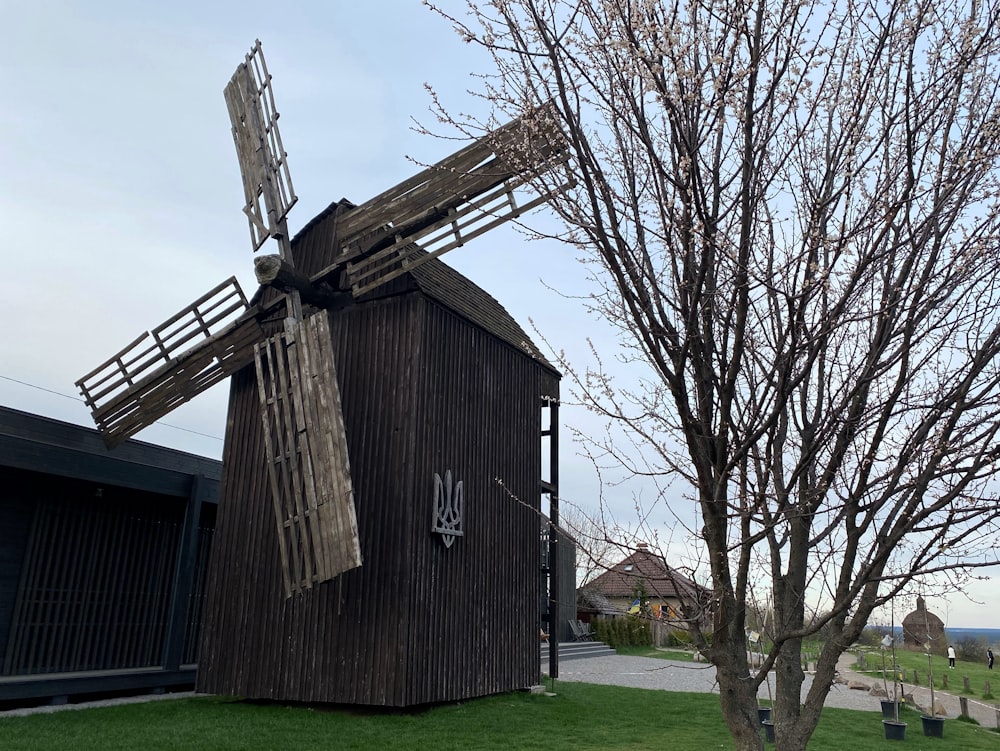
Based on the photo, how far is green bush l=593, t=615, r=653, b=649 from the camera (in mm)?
28109

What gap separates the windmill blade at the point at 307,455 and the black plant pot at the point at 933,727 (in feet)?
26.8

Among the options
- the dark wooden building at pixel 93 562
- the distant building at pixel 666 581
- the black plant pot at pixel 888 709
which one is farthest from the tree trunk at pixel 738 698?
the black plant pot at pixel 888 709

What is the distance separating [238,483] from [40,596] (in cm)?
268

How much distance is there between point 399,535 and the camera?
30.0 ft

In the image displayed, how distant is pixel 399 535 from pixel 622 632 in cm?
2193

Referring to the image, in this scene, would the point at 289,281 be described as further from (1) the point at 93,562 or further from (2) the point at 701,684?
(2) the point at 701,684

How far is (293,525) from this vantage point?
8.41 meters

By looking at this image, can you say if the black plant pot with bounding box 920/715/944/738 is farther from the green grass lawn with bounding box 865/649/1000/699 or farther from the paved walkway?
the green grass lawn with bounding box 865/649/1000/699

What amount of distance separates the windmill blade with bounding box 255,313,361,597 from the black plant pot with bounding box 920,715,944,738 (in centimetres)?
816

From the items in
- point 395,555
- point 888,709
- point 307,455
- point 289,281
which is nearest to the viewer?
point 307,455

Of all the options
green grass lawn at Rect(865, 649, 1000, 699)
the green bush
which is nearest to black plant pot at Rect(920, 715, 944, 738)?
green grass lawn at Rect(865, 649, 1000, 699)

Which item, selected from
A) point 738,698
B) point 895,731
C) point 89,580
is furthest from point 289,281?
point 895,731

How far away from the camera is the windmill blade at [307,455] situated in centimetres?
807

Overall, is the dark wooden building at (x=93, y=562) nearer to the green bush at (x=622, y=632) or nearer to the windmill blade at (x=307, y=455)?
the windmill blade at (x=307, y=455)
